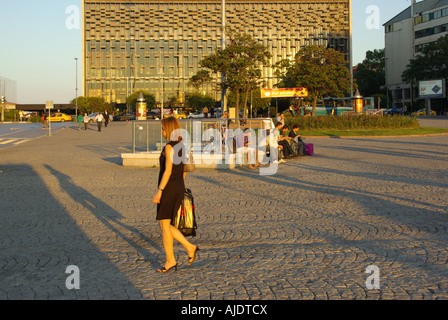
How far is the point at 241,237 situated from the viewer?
7496 millimetres

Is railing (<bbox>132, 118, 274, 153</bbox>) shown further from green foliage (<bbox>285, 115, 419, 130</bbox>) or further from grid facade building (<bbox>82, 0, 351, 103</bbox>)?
grid facade building (<bbox>82, 0, 351, 103</bbox>)

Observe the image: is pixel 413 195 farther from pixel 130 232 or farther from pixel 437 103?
pixel 437 103

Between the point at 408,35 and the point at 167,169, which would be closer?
the point at 167,169

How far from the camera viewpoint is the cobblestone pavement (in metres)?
5.23

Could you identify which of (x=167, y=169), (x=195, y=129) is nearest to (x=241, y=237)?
(x=167, y=169)

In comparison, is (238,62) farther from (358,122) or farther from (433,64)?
(433,64)

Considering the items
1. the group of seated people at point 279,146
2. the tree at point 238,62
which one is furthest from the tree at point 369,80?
the group of seated people at point 279,146

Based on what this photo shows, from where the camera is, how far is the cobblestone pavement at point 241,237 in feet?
17.2

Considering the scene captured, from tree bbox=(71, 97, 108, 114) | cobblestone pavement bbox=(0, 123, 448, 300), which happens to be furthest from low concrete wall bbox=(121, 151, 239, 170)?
tree bbox=(71, 97, 108, 114)

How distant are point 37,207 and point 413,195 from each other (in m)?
7.19

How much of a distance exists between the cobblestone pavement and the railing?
3.49 metres

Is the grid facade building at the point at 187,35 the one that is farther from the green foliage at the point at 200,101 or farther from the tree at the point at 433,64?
the tree at the point at 433,64

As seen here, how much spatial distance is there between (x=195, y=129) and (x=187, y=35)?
395 feet

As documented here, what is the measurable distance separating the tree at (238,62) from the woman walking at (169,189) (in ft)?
101
